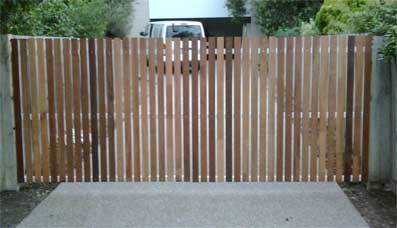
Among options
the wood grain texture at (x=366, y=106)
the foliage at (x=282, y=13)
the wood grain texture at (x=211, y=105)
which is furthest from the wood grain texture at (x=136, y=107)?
the foliage at (x=282, y=13)

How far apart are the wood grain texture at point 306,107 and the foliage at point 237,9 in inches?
708

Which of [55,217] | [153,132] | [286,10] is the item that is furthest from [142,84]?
[286,10]

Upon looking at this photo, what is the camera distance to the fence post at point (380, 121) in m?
4.94

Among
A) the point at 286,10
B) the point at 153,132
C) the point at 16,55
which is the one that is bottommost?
the point at 153,132

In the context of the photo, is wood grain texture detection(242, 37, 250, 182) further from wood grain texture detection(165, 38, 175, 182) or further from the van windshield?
the van windshield

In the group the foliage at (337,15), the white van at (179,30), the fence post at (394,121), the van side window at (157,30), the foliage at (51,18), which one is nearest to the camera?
the fence post at (394,121)

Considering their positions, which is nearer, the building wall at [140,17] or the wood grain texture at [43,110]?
the wood grain texture at [43,110]

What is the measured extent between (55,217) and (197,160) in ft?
5.28

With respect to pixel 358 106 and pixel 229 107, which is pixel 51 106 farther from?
pixel 358 106

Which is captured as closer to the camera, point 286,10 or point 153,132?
point 153,132

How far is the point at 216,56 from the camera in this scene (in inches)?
196

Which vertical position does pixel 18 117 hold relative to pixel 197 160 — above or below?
above

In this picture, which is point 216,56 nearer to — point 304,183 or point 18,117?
point 304,183

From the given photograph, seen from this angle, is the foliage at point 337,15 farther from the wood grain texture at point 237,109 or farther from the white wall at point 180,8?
the white wall at point 180,8
